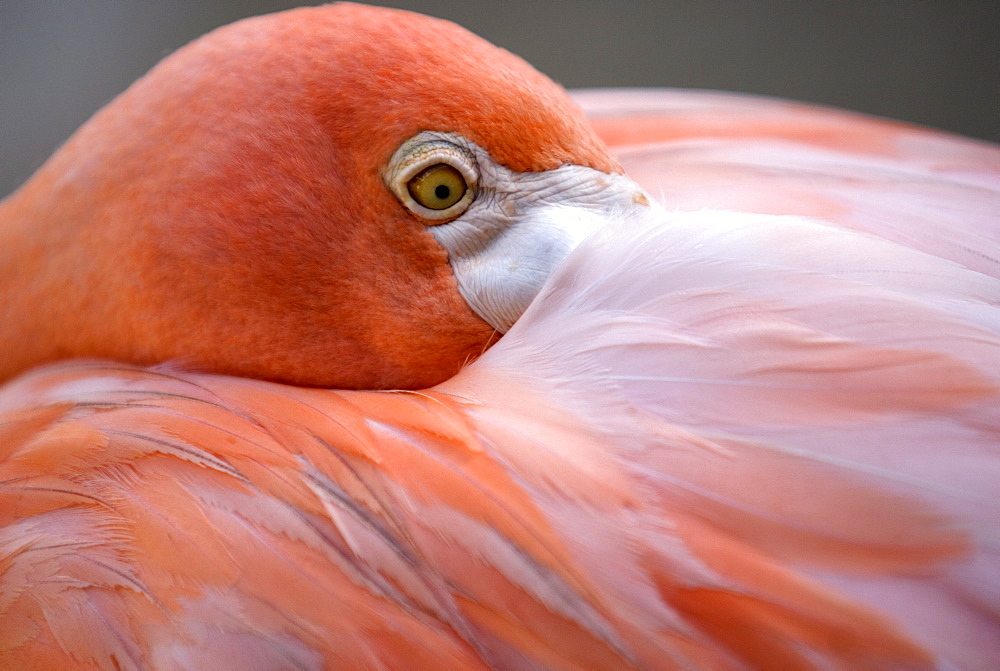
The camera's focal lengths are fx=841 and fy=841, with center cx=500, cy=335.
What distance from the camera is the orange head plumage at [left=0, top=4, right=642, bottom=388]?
2.86 ft

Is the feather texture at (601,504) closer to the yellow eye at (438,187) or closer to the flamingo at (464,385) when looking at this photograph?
the flamingo at (464,385)

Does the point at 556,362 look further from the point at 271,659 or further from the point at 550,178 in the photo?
the point at 271,659

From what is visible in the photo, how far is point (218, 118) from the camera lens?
887 mm

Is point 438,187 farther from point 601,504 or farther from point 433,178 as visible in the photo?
point 601,504

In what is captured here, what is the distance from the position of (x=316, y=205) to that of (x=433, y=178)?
0.13 m

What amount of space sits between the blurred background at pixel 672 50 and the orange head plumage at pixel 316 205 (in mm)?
1441

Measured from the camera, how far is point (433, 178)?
88 cm

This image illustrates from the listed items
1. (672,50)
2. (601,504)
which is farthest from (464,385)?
(672,50)

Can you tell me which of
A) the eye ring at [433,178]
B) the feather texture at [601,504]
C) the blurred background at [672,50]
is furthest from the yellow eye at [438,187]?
the blurred background at [672,50]

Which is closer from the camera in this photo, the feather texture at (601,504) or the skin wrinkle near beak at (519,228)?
the feather texture at (601,504)

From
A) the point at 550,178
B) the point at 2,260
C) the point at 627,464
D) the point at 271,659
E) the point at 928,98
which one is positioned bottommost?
the point at 271,659

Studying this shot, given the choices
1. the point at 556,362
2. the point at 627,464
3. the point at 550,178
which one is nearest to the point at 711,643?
the point at 627,464

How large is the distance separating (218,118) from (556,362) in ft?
1.46

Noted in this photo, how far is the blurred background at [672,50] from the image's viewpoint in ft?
7.07
